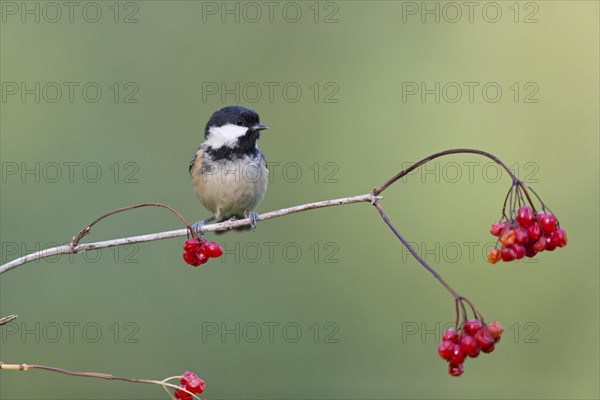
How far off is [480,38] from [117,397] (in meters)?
4.12

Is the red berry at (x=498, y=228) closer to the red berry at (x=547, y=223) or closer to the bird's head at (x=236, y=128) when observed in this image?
the red berry at (x=547, y=223)

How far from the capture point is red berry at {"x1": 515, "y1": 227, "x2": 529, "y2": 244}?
6.96 feet

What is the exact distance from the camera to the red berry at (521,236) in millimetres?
2121

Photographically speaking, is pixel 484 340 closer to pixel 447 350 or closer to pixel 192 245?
pixel 447 350

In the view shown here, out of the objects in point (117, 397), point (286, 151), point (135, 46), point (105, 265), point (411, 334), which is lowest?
point (117, 397)

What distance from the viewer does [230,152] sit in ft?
13.9

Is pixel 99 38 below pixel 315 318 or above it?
above

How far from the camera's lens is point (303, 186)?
19.2 ft

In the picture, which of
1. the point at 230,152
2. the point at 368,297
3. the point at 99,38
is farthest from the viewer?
the point at 99,38

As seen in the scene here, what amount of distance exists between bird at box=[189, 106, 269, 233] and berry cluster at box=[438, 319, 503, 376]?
2083mm

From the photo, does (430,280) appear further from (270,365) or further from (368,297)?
(270,365)

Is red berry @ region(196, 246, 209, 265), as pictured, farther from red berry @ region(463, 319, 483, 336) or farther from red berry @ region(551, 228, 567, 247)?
red berry @ region(551, 228, 567, 247)

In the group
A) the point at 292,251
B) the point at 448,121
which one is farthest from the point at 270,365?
the point at 448,121

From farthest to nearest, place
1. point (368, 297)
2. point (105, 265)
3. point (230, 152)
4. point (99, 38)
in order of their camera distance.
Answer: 1. point (99, 38)
2. point (368, 297)
3. point (105, 265)
4. point (230, 152)
